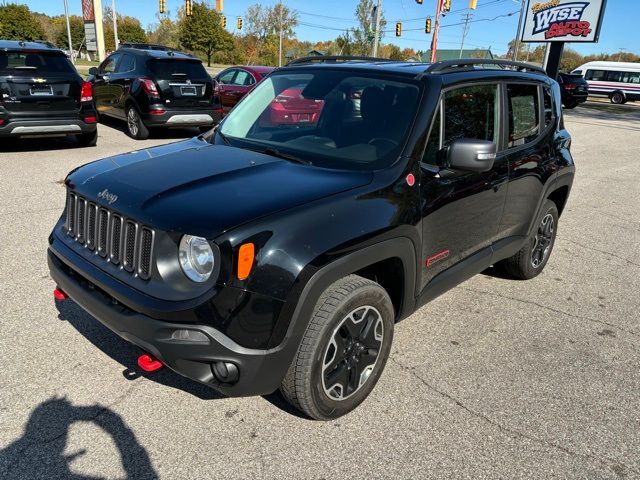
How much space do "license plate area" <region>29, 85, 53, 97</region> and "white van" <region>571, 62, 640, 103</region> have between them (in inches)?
1446

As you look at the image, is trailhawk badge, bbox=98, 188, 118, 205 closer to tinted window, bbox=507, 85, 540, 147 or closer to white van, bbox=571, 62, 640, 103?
tinted window, bbox=507, 85, 540, 147

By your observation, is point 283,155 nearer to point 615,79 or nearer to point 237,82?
point 237,82

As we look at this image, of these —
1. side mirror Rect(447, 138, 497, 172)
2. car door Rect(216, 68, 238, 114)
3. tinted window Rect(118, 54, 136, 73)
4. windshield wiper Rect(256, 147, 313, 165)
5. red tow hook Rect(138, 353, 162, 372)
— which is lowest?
red tow hook Rect(138, 353, 162, 372)

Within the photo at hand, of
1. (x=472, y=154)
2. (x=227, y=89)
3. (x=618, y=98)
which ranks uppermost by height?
(x=472, y=154)

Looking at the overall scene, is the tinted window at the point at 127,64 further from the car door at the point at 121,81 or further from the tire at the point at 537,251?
the tire at the point at 537,251

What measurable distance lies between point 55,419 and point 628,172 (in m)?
11.6

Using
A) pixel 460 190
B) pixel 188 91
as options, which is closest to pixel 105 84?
pixel 188 91

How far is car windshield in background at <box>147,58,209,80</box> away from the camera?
10.1 m

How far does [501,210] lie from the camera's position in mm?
3822

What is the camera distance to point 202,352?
2223 millimetres

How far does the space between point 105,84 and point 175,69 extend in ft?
6.93

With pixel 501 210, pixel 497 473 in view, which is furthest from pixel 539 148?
pixel 497 473

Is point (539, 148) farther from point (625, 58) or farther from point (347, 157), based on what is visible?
point (625, 58)

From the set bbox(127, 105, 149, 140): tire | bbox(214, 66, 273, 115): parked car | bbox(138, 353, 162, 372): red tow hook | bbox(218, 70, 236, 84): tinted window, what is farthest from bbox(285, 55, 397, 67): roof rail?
bbox(218, 70, 236, 84): tinted window
